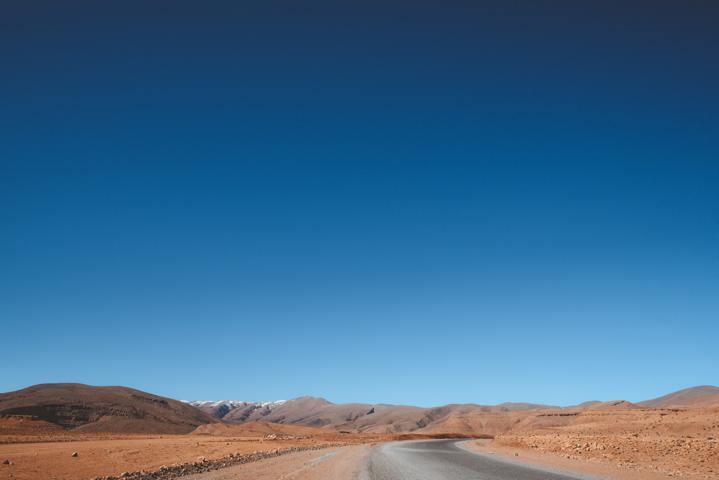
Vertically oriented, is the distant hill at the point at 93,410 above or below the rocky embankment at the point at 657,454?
above

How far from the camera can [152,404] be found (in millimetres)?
196250

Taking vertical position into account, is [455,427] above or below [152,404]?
below

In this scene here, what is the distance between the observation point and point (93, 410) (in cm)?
16338

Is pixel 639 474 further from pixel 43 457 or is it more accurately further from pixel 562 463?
pixel 43 457

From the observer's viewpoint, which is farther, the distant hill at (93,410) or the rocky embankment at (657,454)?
the distant hill at (93,410)

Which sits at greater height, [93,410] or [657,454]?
[93,410]

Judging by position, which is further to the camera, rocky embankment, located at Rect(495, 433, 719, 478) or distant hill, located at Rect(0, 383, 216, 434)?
distant hill, located at Rect(0, 383, 216, 434)

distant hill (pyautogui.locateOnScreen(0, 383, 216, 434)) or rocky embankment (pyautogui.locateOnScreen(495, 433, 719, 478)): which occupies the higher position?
distant hill (pyautogui.locateOnScreen(0, 383, 216, 434))

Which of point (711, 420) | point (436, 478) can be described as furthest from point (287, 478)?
point (711, 420)

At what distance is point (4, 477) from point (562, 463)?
29798 millimetres

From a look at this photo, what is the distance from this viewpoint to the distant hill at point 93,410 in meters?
146

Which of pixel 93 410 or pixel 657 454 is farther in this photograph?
pixel 93 410

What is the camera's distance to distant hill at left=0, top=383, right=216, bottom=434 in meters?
146

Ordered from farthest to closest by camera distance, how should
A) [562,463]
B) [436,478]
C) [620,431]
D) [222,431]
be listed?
[222,431]
[620,431]
[562,463]
[436,478]
